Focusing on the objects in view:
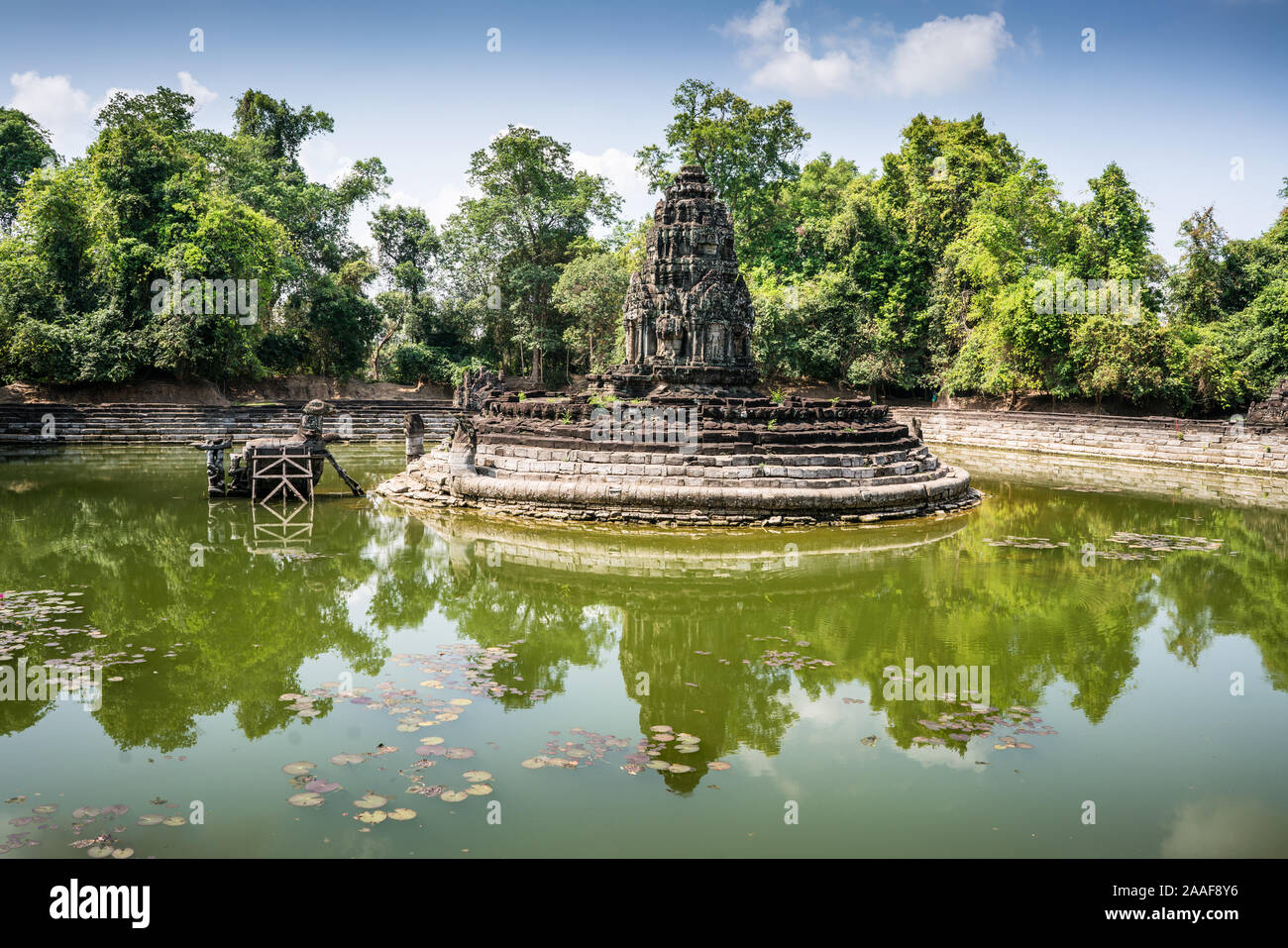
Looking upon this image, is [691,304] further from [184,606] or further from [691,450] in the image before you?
[184,606]

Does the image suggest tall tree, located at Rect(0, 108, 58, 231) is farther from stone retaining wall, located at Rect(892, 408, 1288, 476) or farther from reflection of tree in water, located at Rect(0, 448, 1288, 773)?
stone retaining wall, located at Rect(892, 408, 1288, 476)

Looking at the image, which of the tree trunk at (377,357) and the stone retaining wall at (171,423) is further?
the tree trunk at (377,357)

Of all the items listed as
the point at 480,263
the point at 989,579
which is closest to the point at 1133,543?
the point at 989,579

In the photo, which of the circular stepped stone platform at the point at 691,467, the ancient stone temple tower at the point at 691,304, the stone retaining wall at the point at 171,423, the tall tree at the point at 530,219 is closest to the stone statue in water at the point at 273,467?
the circular stepped stone platform at the point at 691,467

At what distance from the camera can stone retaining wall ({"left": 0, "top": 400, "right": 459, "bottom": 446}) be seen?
69.6ft

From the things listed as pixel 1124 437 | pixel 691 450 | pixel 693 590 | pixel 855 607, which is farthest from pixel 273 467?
pixel 1124 437

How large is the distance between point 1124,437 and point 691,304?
1305 centimetres

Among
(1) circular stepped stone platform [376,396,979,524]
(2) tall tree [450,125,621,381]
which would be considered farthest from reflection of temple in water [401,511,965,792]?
(2) tall tree [450,125,621,381]

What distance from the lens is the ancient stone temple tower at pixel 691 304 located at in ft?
50.4

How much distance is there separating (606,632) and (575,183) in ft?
107

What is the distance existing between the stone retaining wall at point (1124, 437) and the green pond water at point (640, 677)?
848 cm

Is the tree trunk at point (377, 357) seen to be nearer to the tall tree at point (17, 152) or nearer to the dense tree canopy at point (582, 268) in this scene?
the dense tree canopy at point (582, 268)

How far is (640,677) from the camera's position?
6.07m

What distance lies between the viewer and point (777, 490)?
1163 cm
